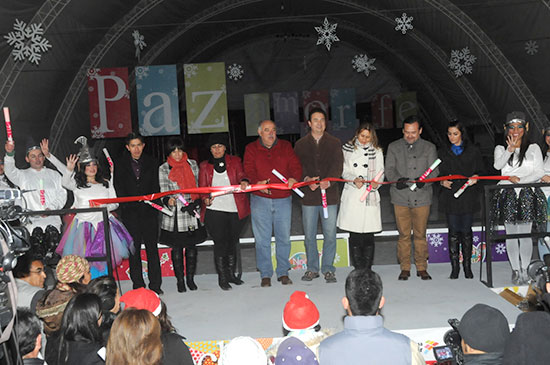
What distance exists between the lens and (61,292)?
10.3 ft

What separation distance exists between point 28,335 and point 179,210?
2.63m

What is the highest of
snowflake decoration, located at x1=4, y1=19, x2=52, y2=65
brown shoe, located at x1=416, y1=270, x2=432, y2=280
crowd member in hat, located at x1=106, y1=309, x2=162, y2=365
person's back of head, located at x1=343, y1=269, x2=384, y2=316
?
snowflake decoration, located at x1=4, y1=19, x2=52, y2=65

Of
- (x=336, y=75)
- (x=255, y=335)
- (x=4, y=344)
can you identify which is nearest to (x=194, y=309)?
(x=255, y=335)

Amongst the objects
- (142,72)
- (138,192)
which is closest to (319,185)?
(138,192)

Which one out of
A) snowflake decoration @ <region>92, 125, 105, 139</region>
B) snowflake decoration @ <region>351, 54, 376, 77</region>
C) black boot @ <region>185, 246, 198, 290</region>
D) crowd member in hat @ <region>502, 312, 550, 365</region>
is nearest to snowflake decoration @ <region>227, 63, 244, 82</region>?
snowflake decoration @ <region>351, 54, 376, 77</region>

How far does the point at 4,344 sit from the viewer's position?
1.99 meters

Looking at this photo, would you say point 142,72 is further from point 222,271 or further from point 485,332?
point 485,332

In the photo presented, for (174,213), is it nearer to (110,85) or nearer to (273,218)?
(273,218)

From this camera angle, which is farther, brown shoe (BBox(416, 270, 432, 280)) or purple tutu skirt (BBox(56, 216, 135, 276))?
brown shoe (BBox(416, 270, 432, 280))

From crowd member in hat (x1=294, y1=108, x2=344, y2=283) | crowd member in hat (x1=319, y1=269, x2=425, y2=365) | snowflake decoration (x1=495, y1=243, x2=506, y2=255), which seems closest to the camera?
crowd member in hat (x1=319, y1=269, x2=425, y2=365)

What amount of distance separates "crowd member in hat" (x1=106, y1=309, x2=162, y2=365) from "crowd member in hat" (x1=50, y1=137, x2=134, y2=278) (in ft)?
8.79

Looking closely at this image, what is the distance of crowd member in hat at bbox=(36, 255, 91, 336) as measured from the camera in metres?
3.02

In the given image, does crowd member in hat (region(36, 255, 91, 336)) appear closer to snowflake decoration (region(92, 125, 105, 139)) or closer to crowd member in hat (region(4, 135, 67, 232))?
crowd member in hat (region(4, 135, 67, 232))

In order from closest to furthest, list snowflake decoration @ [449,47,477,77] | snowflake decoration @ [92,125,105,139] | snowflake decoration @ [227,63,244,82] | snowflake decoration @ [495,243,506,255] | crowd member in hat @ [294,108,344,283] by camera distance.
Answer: crowd member in hat @ [294,108,344,283] < snowflake decoration @ [495,243,506,255] < snowflake decoration @ [92,125,105,139] < snowflake decoration @ [449,47,477,77] < snowflake decoration @ [227,63,244,82]
